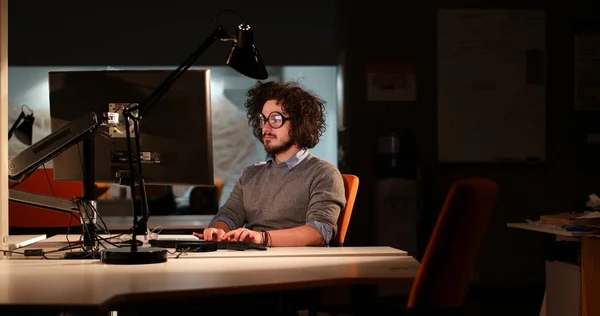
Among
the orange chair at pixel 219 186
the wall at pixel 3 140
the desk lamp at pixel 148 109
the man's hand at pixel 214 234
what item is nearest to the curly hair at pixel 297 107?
the desk lamp at pixel 148 109

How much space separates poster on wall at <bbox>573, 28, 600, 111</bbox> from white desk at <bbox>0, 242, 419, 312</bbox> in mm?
4431

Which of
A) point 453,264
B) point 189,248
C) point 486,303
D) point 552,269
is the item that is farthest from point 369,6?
point 453,264

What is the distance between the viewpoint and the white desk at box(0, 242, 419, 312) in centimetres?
162

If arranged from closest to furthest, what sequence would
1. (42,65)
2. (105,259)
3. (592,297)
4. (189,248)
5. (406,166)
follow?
(105,259), (189,248), (592,297), (406,166), (42,65)

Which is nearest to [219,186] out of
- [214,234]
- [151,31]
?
[151,31]

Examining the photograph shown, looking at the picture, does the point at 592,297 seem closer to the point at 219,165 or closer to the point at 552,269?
the point at 552,269

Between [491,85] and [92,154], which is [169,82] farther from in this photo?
[491,85]

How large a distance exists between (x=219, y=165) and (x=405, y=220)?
1967mm

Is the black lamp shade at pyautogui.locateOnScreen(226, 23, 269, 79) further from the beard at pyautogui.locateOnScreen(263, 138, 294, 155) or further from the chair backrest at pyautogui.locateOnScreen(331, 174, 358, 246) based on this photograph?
the chair backrest at pyautogui.locateOnScreen(331, 174, 358, 246)

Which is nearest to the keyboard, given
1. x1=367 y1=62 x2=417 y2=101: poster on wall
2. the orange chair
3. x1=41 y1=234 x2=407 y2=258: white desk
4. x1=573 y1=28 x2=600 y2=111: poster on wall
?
x1=41 y1=234 x2=407 y2=258: white desk

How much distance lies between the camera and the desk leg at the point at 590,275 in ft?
11.4

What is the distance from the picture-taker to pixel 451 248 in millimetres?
1744

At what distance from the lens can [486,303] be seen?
550cm

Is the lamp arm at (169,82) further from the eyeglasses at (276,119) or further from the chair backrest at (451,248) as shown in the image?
the chair backrest at (451,248)
